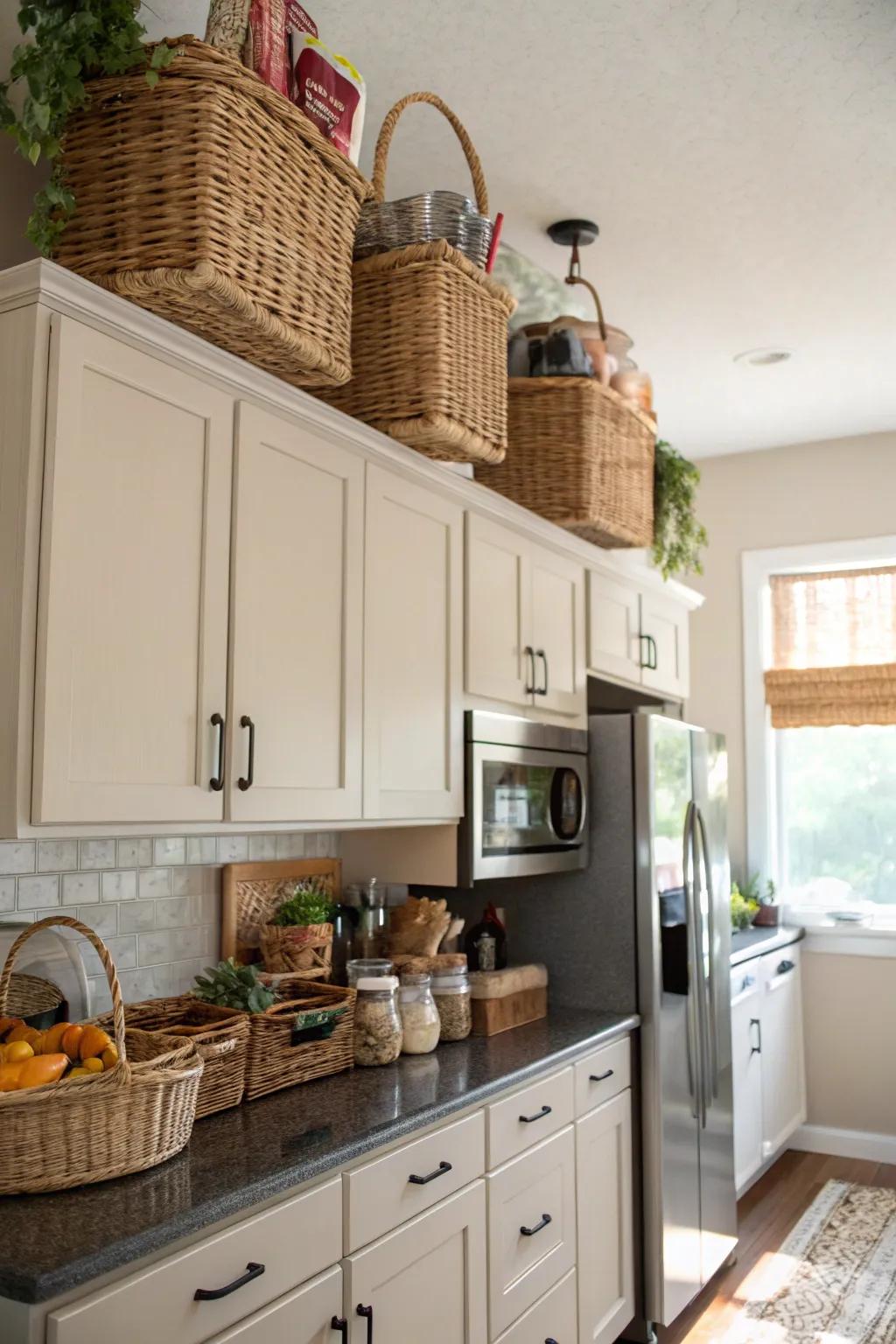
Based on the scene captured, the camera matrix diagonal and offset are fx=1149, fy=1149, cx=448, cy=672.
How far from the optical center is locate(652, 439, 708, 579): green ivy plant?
3559 mm

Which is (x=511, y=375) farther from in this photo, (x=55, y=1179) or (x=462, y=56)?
(x=55, y=1179)

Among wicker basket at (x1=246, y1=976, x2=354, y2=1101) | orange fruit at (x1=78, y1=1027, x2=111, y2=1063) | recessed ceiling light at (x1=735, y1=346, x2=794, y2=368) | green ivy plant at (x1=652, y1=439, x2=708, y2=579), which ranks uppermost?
recessed ceiling light at (x1=735, y1=346, x2=794, y2=368)

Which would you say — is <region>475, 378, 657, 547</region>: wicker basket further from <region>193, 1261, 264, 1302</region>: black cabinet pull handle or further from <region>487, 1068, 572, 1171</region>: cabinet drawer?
<region>193, 1261, 264, 1302</region>: black cabinet pull handle

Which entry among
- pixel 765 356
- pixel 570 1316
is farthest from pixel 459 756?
pixel 765 356

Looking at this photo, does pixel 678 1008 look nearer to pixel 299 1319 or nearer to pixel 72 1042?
pixel 299 1319

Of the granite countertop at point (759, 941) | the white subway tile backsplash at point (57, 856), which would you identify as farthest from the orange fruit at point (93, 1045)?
the granite countertop at point (759, 941)

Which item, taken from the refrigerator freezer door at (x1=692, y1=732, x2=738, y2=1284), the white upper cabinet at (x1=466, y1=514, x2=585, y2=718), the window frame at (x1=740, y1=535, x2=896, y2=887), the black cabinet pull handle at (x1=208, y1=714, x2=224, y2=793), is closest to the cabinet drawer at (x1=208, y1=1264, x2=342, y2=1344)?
the black cabinet pull handle at (x1=208, y1=714, x2=224, y2=793)

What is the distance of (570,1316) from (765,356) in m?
3.03

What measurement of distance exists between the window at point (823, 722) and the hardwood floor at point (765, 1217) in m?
0.98

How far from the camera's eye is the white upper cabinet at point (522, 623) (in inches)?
110

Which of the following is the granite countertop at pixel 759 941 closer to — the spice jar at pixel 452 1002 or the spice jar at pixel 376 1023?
the spice jar at pixel 452 1002

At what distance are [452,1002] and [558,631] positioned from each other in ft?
3.51

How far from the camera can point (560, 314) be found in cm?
327

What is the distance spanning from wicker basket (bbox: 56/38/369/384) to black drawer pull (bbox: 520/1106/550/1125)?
1.61m
